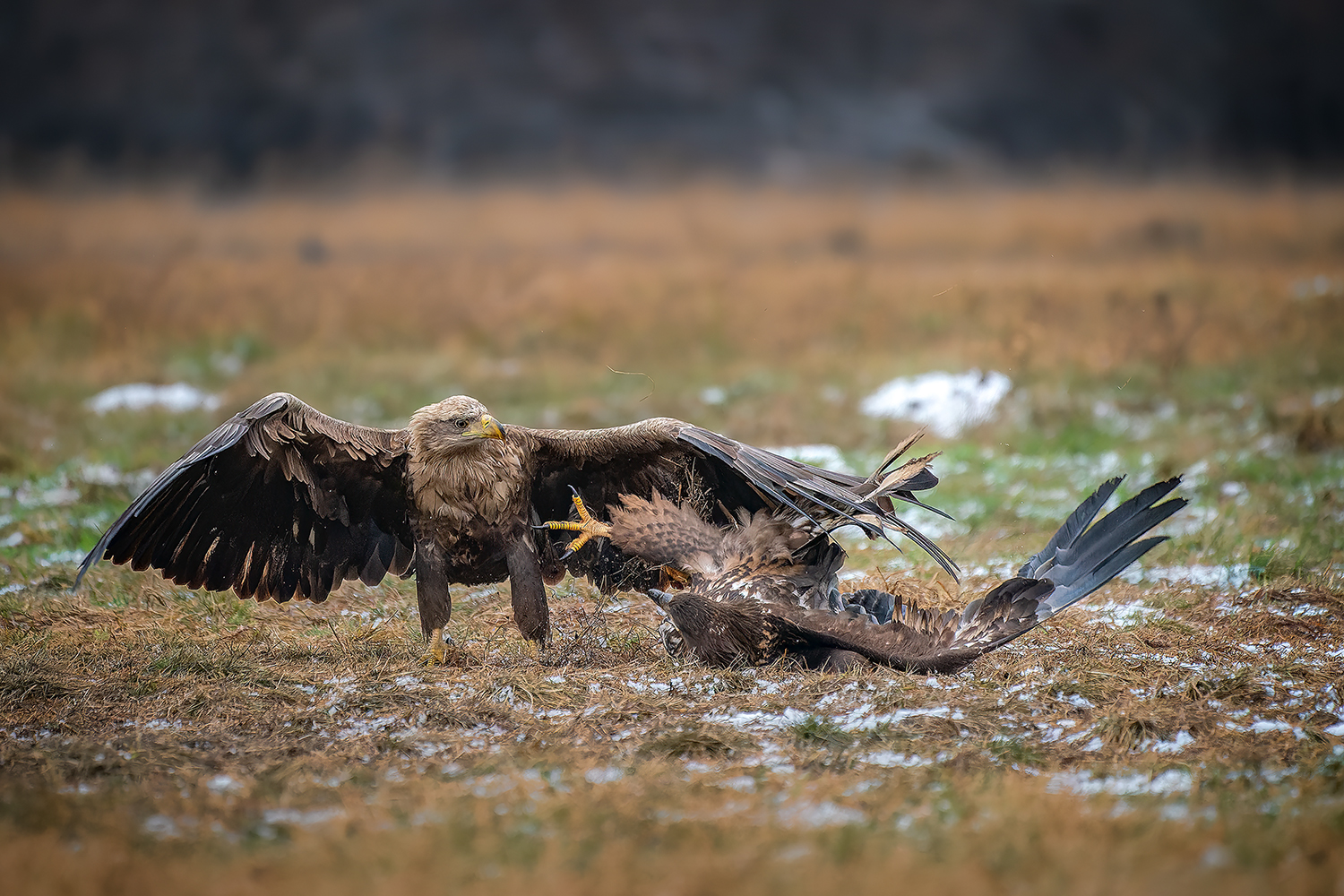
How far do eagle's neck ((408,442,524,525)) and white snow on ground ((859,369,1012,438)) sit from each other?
233 inches

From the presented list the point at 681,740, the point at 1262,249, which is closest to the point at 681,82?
the point at 1262,249

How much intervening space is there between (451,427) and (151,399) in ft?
27.1

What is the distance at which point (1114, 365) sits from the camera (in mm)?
11297

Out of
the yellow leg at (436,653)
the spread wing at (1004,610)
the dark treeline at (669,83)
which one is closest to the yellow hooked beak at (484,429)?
the yellow leg at (436,653)

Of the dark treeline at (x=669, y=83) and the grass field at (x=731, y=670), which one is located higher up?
the dark treeline at (x=669, y=83)

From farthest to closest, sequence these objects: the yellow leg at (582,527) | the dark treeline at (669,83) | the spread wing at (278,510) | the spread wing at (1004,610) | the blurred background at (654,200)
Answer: the dark treeline at (669,83) < the blurred background at (654,200) < the yellow leg at (582,527) < the spread wing at (1004,610) < the spread wing at (278,510)

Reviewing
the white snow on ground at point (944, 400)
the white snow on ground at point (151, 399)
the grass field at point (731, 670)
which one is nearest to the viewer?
the grass field at point (731, 670)

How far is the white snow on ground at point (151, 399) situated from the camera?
1111 cm

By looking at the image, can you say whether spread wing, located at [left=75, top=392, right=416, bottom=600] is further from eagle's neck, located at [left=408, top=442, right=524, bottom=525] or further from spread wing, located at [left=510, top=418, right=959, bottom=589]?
spread wing, located at [left=510, top=418, right=959, bottom=589]

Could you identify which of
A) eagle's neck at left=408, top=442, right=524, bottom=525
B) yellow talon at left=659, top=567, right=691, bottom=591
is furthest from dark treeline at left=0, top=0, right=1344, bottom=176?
eagle's neck at left=408, top=442, right=524, bottom=525

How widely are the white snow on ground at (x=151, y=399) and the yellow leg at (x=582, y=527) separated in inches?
296

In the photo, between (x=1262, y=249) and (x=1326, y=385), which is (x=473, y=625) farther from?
(x=1262, y=249)

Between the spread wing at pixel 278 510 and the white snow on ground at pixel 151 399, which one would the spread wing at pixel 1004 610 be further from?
the white snow on ground at pixel 151 399

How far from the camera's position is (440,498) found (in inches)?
181
